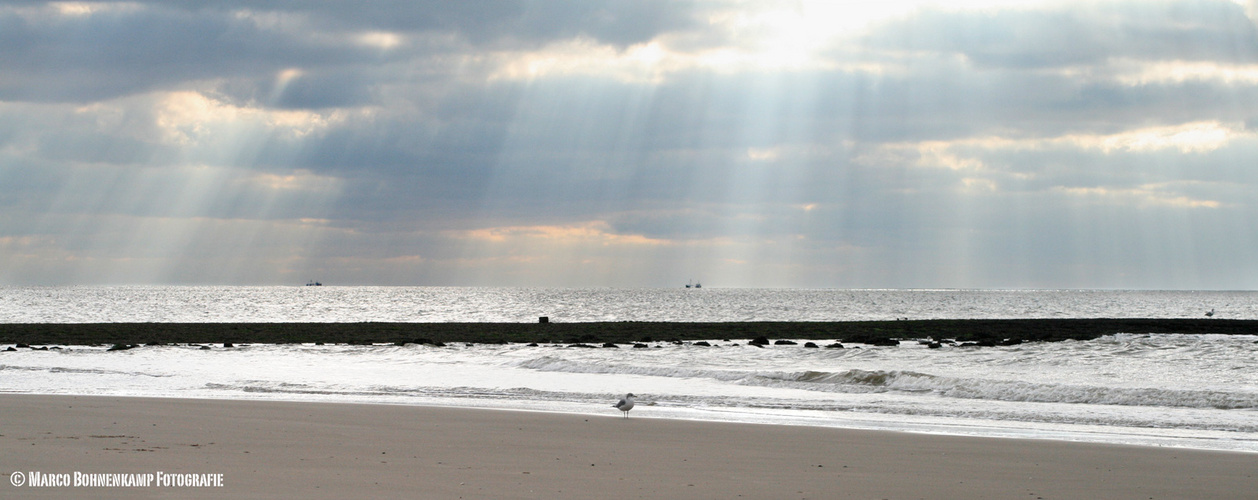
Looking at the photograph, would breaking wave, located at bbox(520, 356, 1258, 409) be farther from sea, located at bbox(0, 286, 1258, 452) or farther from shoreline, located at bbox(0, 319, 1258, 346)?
shoreline, located at bbox(0, 319, 1258, 346)

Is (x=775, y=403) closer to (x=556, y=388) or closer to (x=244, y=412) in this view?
(x=556, y=388)

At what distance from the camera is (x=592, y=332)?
45.4 metres

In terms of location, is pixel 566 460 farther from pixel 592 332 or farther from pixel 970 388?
pixel 592 332

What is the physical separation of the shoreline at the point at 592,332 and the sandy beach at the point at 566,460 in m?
24.3

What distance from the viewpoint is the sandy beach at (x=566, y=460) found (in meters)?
8.83

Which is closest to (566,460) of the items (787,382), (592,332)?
(787,382)

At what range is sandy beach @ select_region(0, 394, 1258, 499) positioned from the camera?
8828 mm

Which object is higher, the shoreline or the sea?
the shoreline

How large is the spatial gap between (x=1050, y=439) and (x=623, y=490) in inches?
303

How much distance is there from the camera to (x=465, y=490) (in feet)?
→ 28.2

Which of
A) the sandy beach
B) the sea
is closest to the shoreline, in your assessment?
the sea

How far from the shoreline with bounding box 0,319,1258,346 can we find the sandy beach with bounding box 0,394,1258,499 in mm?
24273

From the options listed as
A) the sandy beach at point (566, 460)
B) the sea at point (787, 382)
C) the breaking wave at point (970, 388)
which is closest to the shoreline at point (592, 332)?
the sea at point (787, 382)

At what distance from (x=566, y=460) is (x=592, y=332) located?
34.8 m
